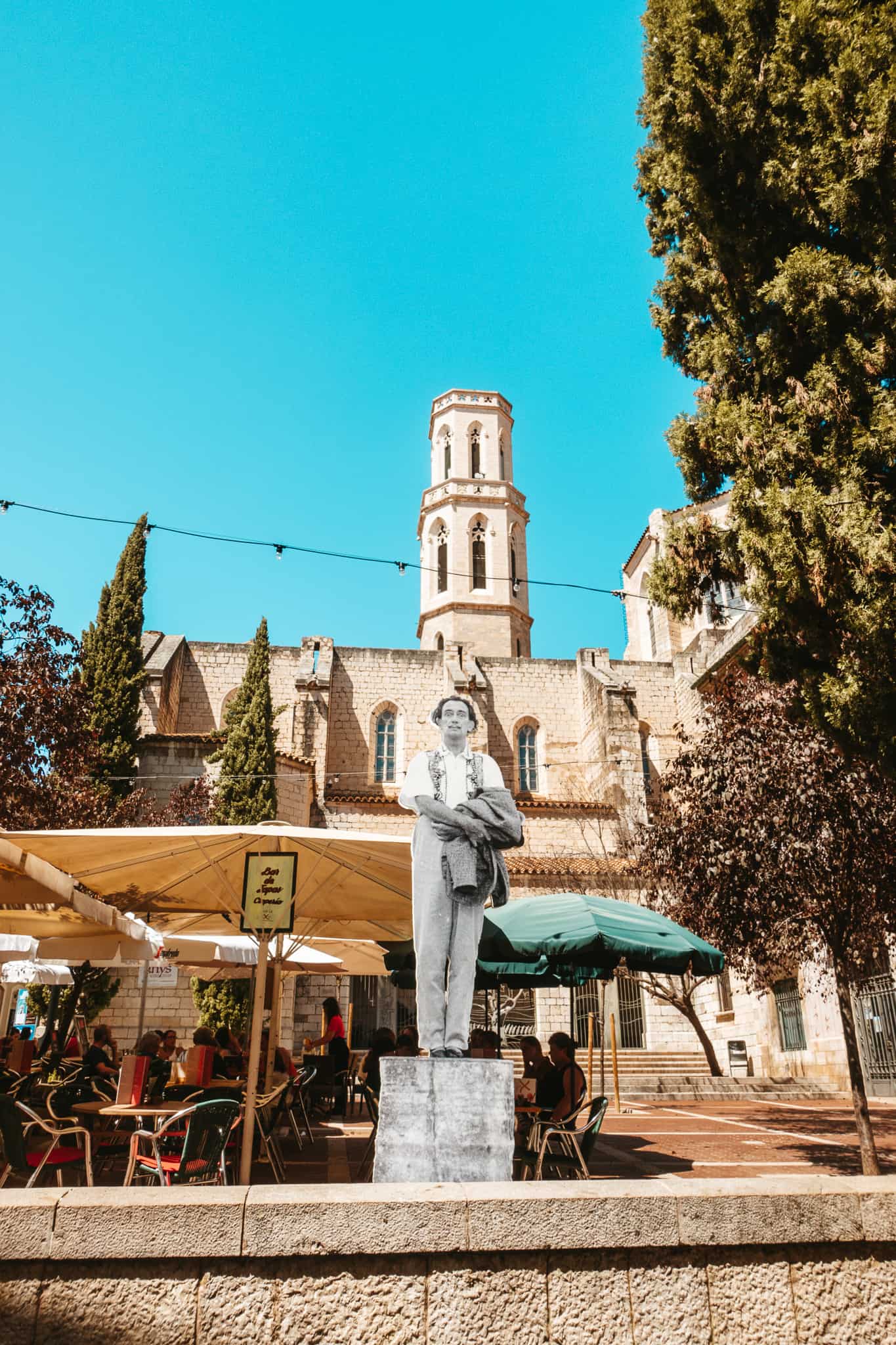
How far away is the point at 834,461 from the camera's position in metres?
7.61

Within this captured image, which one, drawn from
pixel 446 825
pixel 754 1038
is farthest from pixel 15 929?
pixel 754 1038

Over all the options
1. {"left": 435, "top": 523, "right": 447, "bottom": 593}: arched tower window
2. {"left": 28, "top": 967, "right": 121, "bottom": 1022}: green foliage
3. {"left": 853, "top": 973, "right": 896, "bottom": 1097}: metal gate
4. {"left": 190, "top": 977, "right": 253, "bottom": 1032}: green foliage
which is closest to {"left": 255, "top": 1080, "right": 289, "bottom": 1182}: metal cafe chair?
{"left": 853, "top": 973, "right": 896, "bottom": 1097}: metal gate

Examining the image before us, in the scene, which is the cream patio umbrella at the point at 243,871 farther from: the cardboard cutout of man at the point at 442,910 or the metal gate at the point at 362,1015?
the metal gate at the point at 362,1015

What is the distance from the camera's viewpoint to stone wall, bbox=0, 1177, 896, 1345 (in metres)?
3.01

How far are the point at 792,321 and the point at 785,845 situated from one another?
16.0 feet

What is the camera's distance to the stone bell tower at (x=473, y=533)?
135ft

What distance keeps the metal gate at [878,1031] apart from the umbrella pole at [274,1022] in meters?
10.1

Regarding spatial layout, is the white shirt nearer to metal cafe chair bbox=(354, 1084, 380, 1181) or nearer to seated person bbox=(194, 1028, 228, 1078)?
metal cafe chair bbox=(354, 1084, 380, 1181)

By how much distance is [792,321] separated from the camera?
317 inches

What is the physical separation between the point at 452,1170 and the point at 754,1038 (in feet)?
64.1

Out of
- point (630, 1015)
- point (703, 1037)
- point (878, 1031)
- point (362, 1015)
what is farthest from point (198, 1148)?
point (630, 1015)

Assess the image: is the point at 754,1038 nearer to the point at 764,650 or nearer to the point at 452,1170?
the point at 764,650

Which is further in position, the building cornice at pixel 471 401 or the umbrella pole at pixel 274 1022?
the building cornice at pixel 471 401

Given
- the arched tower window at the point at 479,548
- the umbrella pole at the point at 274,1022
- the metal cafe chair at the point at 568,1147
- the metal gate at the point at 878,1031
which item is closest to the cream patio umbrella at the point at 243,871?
the umbrella pole at the point at 274,1022
